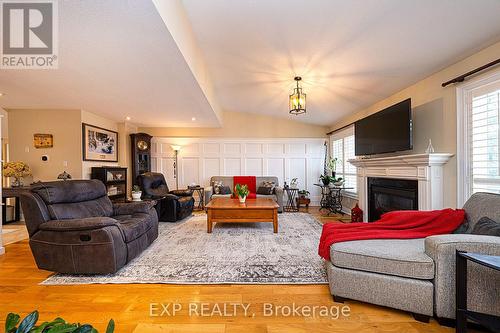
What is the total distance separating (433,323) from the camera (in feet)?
5.78

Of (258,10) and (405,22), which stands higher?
(258,10)

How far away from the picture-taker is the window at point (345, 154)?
5.58 m

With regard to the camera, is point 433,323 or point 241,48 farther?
point 241,48

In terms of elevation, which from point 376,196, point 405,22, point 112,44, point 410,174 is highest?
point 405,22

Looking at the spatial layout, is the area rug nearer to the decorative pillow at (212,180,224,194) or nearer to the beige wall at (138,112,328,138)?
the decorative pillow at (212,180,224,194)

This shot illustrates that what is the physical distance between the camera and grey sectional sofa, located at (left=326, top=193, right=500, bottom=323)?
1631mm

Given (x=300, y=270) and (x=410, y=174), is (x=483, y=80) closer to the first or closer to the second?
(x=410, y=174)

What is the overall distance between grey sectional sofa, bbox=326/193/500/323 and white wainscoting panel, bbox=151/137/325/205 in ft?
16.3

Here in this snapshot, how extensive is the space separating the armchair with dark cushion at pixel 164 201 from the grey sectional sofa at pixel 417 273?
3570 mm

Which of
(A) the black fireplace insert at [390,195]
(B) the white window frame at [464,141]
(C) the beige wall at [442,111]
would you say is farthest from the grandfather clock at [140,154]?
(B) the white window frame at [464,141]

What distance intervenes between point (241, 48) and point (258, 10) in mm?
838

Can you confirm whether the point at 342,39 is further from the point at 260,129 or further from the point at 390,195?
the point at 260,129

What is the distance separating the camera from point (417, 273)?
176 cm

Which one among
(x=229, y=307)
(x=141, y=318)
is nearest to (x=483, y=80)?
(x=229, y=307)
